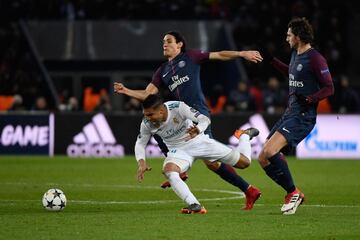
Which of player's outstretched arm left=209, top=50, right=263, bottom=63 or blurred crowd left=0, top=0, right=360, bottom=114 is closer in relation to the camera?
player's outstretched arm left=209, top=50, right=263, bottom=63

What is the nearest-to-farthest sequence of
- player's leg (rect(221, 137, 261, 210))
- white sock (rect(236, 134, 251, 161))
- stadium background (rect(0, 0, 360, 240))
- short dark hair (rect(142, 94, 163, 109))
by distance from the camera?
1. stadium background (rect(0, 0, 360, 240))
2. short dark hair (rect(142, 94, 163, 109))
3. player's leg (rect(221, 137, 261, 210))
4. white sock (rect(236, 134, 251, 161))

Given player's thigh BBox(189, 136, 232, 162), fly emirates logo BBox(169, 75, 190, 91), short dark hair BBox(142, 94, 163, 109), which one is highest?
fly emirates logo BBox(169, 75, 190, 91)

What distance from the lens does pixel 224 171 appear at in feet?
41.4

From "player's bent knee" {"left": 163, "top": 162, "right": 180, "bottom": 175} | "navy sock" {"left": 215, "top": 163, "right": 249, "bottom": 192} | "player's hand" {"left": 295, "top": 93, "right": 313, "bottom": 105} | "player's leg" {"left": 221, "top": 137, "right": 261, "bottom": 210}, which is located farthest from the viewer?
"navy sock" {"left": 215, "top": 163, "right": 249, "bottom": 192}

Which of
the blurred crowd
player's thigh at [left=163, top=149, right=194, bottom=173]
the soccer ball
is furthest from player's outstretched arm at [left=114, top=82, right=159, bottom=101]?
the blurred crowd

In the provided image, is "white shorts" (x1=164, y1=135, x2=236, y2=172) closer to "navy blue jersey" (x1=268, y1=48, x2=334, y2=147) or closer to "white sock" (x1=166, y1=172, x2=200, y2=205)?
"white sock" (x1=166, y1=172, x2=200, y2=205)

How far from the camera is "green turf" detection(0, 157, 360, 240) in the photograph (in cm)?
980

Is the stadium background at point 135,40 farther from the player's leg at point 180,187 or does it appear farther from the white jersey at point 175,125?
the player's leg at point 180,187

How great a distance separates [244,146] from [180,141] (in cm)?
97

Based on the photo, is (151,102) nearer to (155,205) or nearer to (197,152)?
(197,152)

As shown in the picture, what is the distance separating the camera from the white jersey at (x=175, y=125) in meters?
11.5

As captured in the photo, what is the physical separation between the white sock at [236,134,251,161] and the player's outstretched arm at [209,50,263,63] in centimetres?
99

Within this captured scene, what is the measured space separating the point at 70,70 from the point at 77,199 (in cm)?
1827

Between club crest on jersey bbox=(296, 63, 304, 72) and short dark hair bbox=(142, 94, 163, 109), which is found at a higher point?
club crest on jersey bbox=(296, 63, 304, 72)
